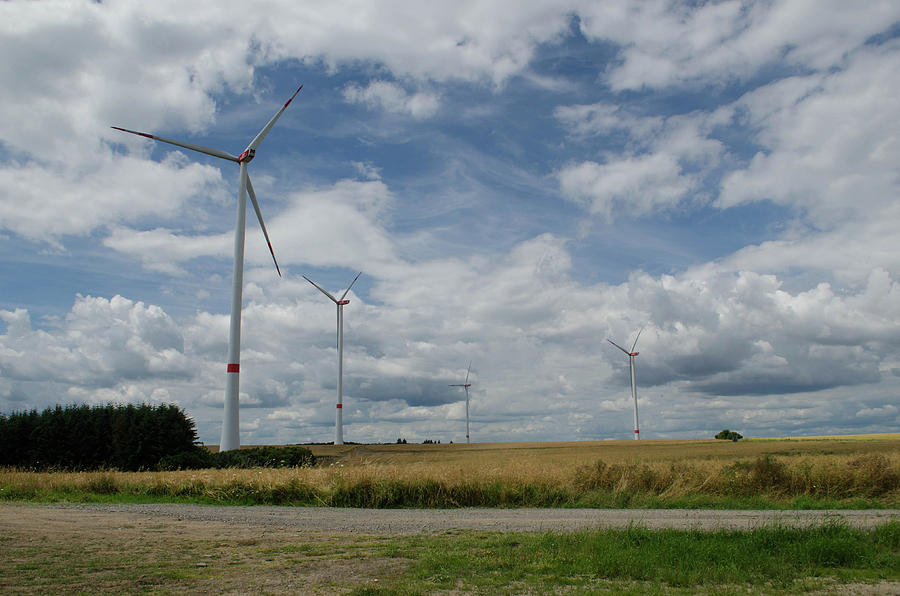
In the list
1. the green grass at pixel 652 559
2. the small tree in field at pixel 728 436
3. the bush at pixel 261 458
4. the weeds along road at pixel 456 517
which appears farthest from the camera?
the small tree in field at pixel 728 436

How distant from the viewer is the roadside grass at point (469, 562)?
32.1 feet

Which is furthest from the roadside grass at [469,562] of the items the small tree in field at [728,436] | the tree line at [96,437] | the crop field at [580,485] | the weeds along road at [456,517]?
the small tree in field at [728,436]

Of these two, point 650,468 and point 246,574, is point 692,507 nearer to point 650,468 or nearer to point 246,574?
point 650,468

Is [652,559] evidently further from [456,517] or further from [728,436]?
[728,436]

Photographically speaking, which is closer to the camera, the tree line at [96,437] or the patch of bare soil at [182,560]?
the patch of bare soil at [182,560]

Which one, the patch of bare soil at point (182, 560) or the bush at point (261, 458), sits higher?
the bush at point (261, 458)

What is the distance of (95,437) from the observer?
6366 cm

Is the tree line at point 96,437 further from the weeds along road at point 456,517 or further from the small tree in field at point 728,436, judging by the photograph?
the small tree in field at point 728,436

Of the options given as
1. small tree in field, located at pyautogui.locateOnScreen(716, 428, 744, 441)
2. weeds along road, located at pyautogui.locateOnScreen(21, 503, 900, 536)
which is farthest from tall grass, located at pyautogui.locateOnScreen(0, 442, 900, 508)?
small tree in field, located at pyautogui.locateOnScreen(716, 428, 744, 441)

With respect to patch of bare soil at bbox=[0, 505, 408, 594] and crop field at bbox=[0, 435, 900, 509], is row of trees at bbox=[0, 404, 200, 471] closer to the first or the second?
crop field at bbox=[0, 435, 900, 509]

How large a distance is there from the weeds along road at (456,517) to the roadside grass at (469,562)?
1.81 m

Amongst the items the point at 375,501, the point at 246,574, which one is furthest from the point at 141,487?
the point at 246,574

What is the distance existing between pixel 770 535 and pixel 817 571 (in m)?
2.30

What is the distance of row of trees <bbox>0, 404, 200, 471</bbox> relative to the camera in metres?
58.7
